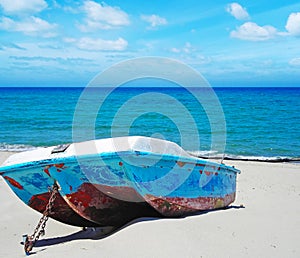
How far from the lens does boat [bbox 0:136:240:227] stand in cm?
336

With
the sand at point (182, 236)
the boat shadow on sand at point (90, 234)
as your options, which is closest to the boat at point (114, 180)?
the boat shadow on sand at point (90, 234)

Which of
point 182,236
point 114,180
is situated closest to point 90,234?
point 114,180

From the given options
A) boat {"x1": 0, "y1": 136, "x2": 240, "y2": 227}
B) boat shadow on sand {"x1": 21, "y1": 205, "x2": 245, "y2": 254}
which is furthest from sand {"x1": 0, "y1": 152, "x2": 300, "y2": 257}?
boat {"x1": 0, "y1": 136, "x2": 240, "y2": 227}

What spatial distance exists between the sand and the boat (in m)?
0.23

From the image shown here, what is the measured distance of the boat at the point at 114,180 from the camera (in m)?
3.36

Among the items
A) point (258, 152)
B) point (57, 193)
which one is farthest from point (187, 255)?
point (258, 152)

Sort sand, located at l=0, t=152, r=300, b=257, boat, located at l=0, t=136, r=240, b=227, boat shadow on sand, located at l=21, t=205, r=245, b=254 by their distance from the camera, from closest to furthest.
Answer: sand, located at l=0, t=152, r=300, b=257, boat, located at l=0, t=136, r=240, b=227, boat shadow on sand, located at l=21, t=205, r=245, b=254

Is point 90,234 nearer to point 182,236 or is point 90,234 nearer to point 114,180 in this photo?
point 114,180

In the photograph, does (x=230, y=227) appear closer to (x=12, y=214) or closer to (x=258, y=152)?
(x=12, y=214)

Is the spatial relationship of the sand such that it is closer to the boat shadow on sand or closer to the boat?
the boat shadow on sand

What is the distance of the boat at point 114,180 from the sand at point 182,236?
230mm

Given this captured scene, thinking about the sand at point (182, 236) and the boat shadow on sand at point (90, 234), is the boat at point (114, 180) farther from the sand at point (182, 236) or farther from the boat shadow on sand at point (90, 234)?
the sand at point (182, 236)

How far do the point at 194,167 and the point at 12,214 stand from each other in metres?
2.76

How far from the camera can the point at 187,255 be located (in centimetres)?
308
